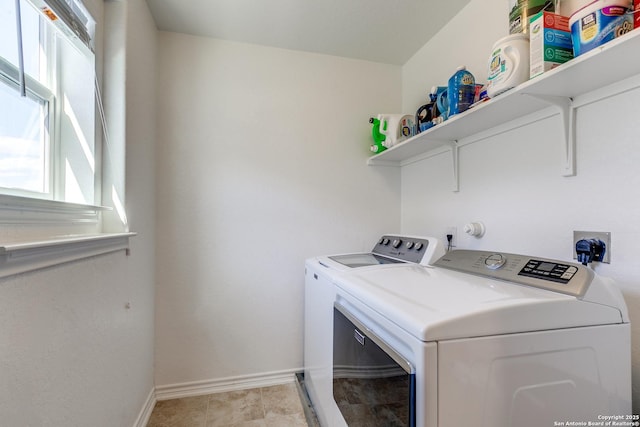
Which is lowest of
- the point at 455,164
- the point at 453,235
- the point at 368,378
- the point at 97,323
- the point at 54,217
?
the point at 368,378

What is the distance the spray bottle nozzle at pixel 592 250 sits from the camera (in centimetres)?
97

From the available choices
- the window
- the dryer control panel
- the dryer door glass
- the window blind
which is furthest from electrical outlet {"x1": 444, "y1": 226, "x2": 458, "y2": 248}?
the window blind

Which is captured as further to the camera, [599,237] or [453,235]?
[453,235]

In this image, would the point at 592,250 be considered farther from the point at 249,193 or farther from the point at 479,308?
the point at 249,193

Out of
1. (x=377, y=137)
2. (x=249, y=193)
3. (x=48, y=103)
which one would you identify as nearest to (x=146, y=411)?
(x=249, y=193)

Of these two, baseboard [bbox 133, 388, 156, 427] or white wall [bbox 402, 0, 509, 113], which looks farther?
baseboard [bbox 133, 388, 156, 427]

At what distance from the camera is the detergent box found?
92cm

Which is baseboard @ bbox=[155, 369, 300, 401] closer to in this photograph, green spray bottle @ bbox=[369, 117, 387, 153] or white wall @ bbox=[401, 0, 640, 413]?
white wall @ bbox=[401, 0, 640, 413]

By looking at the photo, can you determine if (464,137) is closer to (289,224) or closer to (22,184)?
(289,224)

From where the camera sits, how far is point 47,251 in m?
0.78

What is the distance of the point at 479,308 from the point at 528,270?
0.40 metres

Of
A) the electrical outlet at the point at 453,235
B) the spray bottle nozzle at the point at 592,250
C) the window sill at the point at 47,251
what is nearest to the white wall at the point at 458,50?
the electrical outlet at the point at 453,235

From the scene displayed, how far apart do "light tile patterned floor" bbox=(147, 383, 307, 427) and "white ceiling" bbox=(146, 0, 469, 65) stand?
2381 millimetres

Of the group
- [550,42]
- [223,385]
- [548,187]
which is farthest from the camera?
[223,385]
